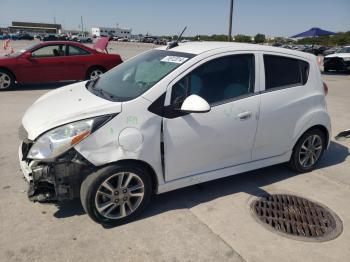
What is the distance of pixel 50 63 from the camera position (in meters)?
10.1

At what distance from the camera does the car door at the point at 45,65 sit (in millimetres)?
9922

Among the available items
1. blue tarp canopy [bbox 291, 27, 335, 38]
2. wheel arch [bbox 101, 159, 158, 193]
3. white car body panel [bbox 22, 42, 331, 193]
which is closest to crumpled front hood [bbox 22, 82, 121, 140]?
white car body panel [bbox 22, 42, 331, 193]

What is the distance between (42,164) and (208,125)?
1.61 metres

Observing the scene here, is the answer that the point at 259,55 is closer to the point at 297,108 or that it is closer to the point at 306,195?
the point at 297,108

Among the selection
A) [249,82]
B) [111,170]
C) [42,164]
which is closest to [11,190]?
[42,164]

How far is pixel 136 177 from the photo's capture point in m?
3.24

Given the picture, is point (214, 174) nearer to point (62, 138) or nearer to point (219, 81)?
point (219, 81)

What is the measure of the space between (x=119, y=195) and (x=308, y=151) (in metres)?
2.70

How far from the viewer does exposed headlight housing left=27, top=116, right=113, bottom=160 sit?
2.95m

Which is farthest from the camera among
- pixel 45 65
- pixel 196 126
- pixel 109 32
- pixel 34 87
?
pixel 109 32

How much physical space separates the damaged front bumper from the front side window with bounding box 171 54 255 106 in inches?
41.3

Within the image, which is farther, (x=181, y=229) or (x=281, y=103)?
(x=281, y=103)

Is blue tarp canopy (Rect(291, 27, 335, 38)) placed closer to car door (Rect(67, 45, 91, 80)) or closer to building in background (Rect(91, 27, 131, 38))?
car door (Rect(67, 45, 91, 80))

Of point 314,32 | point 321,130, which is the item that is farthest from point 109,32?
point 321,130
